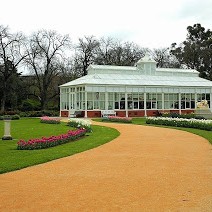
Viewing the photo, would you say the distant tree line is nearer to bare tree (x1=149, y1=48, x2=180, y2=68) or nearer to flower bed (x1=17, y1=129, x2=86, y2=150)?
bare tree (x1=149, y1=48, x2=180, y2=68)

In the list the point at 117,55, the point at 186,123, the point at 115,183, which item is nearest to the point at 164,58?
the point at 117,55

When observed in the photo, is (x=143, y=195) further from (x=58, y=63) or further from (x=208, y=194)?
(x=58, y=63)

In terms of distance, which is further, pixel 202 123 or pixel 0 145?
pixel 202 123

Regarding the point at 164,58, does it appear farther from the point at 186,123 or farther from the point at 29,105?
the point at 186,123

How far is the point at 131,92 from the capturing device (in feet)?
132

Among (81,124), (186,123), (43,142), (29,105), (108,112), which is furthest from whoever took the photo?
(29,105)

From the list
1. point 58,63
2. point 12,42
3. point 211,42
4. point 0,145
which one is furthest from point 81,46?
point 0,145

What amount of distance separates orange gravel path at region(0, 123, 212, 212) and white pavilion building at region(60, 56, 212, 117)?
86.7 ft

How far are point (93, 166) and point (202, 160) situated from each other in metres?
3.18

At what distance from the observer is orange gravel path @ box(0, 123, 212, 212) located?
6.06 m

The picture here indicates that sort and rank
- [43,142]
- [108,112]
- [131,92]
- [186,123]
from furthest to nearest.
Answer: [131,92] → [108,112] → [186,123] → [43,142]

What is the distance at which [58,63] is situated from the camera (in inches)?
2124

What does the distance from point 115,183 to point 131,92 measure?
32.8 m

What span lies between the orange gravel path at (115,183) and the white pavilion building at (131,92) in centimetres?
2643
